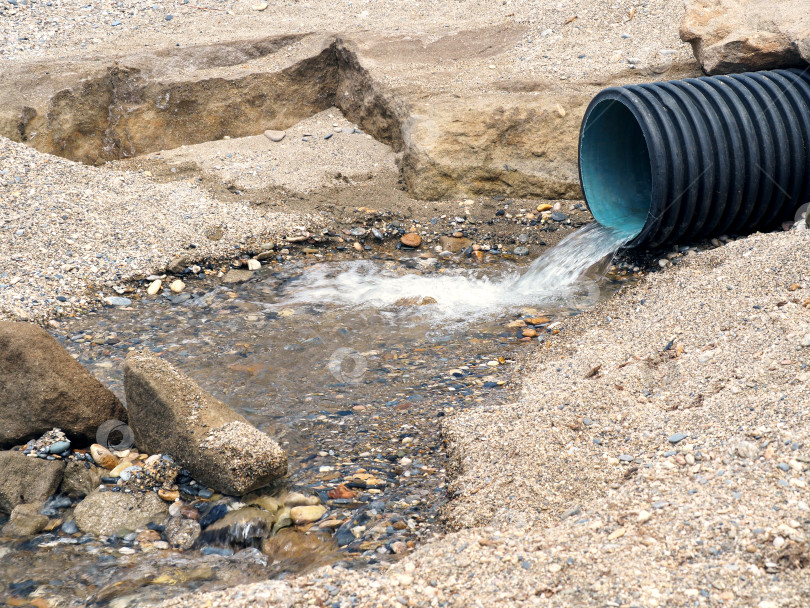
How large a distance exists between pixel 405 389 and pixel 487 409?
0.60 meters

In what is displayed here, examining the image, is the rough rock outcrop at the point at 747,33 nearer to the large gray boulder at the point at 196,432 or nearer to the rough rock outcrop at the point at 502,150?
the rough rock outcrop at the point at 502,150

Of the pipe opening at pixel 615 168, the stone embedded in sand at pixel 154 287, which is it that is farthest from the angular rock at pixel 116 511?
the pipe opening at pixel 615 168

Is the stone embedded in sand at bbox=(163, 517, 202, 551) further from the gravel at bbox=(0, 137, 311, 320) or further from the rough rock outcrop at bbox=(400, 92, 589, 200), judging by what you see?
the rough rock outcrop at bbox=(400, 92, 589, 200)

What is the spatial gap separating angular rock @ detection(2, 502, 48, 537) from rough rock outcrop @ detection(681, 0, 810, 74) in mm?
5651

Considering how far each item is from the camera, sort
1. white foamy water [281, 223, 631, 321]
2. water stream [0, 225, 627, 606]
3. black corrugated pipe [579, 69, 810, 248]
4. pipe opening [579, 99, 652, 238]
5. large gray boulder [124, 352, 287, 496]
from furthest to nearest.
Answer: pipe opening [579, 99, 652, 238] → white foamy water [281, 223, 631, 321] → black corrugated pipe [579, 69, 810, 248] → large gray boulder [124, 352, 287, 496] → water stream [0, 225, 627, 606]

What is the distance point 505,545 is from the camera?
8.73 ft

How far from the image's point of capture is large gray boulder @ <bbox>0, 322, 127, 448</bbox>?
361cm

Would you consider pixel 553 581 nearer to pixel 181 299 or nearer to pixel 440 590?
pixel 440 590

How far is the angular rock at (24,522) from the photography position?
319cm

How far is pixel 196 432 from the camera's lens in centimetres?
338

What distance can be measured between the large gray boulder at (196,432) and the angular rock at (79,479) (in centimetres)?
25

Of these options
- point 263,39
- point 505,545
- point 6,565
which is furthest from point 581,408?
point 263,39

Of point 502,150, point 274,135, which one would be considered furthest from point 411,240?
point 274,135

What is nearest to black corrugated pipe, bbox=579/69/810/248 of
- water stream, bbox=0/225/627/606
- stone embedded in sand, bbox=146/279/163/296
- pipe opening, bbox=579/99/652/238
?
pipe opening, bbox=579/99/652/238
